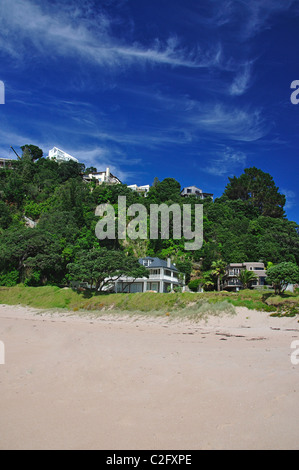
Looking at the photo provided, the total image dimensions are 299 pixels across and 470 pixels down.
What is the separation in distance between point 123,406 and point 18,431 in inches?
58.4

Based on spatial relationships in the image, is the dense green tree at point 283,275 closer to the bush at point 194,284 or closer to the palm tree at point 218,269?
the palm tree at point 218,269

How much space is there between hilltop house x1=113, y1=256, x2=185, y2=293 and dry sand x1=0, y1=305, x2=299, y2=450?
28.9 meters

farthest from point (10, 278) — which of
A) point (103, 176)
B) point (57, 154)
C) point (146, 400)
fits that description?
point (57, 154)

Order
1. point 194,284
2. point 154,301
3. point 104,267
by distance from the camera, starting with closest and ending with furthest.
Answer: point 154,301, point 104,267, point 194,284

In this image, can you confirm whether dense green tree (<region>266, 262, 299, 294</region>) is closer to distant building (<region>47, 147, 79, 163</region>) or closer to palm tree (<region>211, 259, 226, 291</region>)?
palm tree (<region>211, 259, 226, 291</region>)

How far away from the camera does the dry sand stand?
365 centimetres

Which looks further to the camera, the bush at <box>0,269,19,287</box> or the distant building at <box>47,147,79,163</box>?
the distant building at <box>47,147,79,163</box>

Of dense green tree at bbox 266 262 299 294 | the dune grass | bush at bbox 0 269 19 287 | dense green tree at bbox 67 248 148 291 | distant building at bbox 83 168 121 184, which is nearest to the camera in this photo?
the dune grass

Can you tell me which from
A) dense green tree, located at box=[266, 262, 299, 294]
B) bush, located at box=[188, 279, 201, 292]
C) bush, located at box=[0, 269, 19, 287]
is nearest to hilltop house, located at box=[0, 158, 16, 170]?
bush, located at box=[0, 269, 19, 287]

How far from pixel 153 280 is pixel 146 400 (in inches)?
1292

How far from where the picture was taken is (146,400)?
493 centimetres

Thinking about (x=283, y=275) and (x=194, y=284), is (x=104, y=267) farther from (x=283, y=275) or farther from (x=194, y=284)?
(x=283, y=275)

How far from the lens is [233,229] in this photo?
5197 cm

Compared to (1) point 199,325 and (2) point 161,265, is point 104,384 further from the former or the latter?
(2) point 161,265
